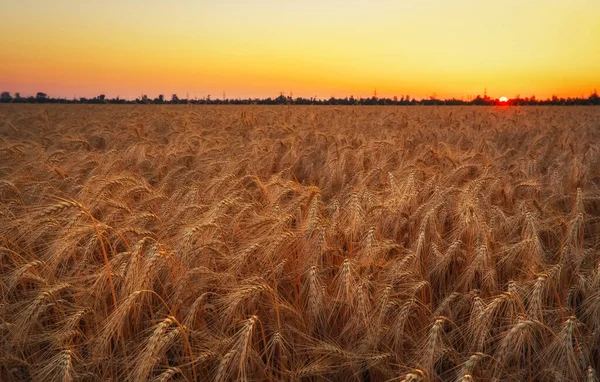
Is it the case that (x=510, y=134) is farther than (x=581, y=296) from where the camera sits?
Yes

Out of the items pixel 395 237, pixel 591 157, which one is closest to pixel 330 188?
pixel 395 237

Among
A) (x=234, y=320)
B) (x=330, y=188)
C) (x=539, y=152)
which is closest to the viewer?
(x=234, y=320)

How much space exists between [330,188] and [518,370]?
351 cm

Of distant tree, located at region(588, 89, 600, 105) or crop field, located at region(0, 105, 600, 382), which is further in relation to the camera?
distant tree, located at region(588, 89, 600, 105)

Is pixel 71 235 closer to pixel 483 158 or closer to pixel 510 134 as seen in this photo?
pixel 483 158

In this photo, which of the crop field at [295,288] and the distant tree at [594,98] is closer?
the crop field at [295,288]

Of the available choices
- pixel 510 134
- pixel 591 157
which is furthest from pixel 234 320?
pixel 510 134

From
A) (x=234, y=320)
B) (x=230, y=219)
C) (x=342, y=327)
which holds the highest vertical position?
(x=230, y=219)

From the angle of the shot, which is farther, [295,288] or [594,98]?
[594,98]

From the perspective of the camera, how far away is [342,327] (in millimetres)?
2488

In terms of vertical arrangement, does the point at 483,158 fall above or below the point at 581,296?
above

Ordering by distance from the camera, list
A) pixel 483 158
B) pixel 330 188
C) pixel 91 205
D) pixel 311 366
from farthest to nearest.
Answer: pixel 483 158 → pixel 330 188 → pixel 91 205 → pixel 311 366

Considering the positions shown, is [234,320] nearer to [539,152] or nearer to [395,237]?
[395,237]

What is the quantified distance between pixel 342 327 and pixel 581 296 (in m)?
1.62
